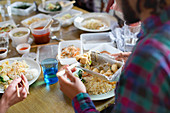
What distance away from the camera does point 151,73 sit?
25.4 inches

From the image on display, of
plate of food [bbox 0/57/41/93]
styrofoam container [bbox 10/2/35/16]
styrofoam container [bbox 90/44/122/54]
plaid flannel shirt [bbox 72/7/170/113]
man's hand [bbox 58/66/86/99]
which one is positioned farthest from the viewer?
styrofoam container [bbox 10/2/35/16]

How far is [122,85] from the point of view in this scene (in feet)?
2.35

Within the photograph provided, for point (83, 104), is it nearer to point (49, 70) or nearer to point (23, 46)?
point (49, 70)

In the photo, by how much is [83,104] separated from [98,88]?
0.44m

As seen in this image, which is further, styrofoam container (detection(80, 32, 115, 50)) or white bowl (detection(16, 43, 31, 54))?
styrofoam container (detection(80, 32, 115, 50))

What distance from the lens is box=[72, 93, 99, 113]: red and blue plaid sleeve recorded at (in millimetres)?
939

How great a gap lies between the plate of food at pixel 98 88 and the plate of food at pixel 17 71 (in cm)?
40

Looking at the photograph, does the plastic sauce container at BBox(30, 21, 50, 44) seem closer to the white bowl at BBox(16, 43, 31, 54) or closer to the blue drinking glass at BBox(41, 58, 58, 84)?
the white bowl at BBox(16, 43, 31, 54)

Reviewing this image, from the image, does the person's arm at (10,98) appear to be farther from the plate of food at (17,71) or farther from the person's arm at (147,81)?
the person's arm at (147,81)

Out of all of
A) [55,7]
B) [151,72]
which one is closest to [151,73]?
[151,72]

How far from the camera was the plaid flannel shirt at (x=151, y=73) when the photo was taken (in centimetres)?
64

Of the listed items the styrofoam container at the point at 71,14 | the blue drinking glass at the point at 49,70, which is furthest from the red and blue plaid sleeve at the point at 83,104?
the styrofoam container at the point at 71,14

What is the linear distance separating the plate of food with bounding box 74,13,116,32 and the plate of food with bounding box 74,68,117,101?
0.92 metres

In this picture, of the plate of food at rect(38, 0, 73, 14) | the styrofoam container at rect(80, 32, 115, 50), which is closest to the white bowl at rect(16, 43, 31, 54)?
the styrofoam container at rect(80, 32, 115, 50)
